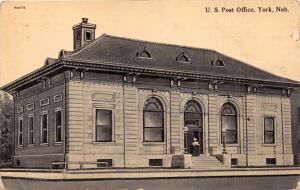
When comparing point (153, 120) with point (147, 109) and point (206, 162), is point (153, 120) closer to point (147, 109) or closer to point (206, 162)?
point (147, 109)

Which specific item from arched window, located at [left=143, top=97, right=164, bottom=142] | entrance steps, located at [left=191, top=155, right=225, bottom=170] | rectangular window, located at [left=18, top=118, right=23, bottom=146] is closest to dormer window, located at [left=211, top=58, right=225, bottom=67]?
arched window, located at [left=143, top=97, right=164, bottom=142]

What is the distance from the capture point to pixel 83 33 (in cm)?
2008

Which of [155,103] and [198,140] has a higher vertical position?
[155,103]

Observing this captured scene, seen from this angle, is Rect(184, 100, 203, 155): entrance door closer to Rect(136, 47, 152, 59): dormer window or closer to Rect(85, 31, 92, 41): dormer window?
Rect(136, 47, 152, 59): dormer window

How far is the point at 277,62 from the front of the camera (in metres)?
19.0

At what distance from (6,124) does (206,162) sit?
831cm

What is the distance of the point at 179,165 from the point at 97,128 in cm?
353

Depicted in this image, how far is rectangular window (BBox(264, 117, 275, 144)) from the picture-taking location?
896 inches

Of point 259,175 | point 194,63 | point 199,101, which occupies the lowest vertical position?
point 259,175

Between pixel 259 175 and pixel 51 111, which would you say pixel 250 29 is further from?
pixel 51 111

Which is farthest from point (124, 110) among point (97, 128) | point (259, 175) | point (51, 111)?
point (259, 175)

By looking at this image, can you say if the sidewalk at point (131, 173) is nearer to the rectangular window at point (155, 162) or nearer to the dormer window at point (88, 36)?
the rectangular window at point (155, 162)

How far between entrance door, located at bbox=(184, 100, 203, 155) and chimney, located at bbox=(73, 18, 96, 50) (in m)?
5.00

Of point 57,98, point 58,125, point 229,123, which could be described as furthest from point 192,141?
point 57,98
